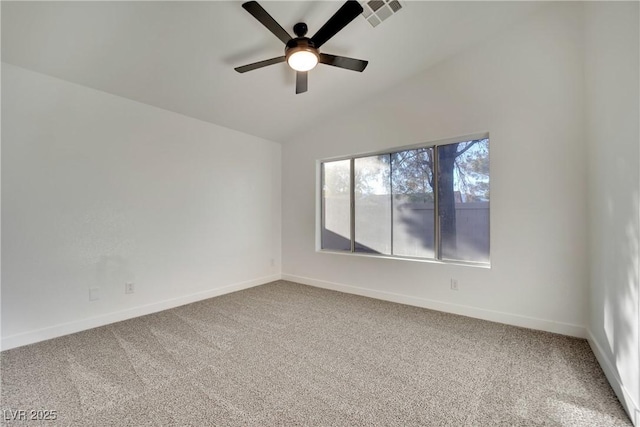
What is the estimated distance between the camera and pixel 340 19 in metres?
1.96

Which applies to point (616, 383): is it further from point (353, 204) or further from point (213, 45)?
point (213, 45)

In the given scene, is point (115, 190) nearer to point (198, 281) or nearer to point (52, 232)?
point (52, 232)

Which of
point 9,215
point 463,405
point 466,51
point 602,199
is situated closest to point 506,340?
point 463,405

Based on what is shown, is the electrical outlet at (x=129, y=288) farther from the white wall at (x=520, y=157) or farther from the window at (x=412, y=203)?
the white wall at (x=520, y=157)

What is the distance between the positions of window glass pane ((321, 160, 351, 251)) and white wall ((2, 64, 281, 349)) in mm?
1331

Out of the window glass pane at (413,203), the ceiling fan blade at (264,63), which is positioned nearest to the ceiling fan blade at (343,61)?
the ceiling fan blade at (264,63)

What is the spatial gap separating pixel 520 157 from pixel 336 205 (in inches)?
96.7

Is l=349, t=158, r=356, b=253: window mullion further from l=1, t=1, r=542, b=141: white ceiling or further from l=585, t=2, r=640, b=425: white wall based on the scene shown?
l=585, t=2, r=640, b=425: white wall

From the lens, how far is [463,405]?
1.66 meters

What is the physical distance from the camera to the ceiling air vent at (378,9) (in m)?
2.38

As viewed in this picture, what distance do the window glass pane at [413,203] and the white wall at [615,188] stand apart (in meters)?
1.45

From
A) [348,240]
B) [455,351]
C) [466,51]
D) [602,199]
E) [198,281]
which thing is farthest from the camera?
[348,240]

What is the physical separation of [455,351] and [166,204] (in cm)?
347

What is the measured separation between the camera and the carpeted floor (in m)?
1.59
